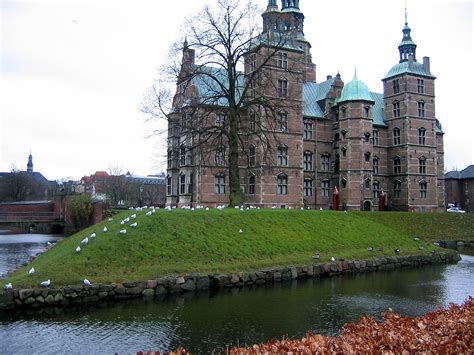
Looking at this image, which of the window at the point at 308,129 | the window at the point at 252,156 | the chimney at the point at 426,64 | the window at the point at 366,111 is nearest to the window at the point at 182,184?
the window at the point at 252,156

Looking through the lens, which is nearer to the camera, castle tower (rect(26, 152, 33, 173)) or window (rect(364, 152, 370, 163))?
window (rect(364, 152, 370, 163))

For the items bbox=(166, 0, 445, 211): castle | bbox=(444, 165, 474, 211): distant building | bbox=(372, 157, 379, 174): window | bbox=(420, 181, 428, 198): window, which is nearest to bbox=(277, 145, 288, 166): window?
bbox=(166, 0, 445, 211): castle

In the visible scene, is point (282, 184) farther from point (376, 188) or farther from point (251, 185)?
point (376, 188)

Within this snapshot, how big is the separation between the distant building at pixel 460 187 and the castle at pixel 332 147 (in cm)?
2805

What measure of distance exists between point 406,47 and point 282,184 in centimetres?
2503

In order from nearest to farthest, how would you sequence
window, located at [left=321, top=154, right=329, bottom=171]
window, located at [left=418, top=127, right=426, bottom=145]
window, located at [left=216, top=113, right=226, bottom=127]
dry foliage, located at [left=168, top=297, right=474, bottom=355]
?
1. dry foliage, located at [left=168, top=297, right=474, bottom=355]
2. window, located at [left=216, top=113, right=226, bottom=127]
3. window, located at [left=321, top=154, right=329, bottom=171]
4. window, located at [left=418, top=127, right=426, bottom=145]

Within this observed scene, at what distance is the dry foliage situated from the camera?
7.09 metres

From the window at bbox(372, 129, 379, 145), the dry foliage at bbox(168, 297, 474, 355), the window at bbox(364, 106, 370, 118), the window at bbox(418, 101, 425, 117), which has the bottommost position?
the dry foliage at bbox(168, 297, 474, 355)

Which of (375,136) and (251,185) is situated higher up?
(375,136)

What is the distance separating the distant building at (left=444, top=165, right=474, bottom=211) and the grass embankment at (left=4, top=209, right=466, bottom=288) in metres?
58.0

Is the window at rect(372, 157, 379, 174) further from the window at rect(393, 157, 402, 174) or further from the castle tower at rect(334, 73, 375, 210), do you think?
the castle tower at rect(334, 73, 375, 210)

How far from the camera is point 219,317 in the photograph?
15.4m

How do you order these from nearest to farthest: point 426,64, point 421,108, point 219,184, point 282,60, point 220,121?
1. point 220,121
2. point 219,184
3. point 282,60
4. point 421,108
5. point 426,64

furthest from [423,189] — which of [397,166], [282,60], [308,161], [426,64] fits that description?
[282,60]
